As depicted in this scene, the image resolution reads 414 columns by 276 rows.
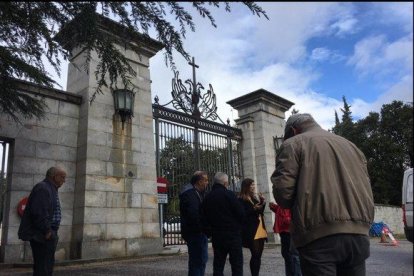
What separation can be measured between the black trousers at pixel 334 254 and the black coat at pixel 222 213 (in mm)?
2271

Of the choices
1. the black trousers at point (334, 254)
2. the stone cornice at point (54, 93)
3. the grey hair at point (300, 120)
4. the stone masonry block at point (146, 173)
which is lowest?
the black trousers at point (334, 254)

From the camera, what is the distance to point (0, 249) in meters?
7.26

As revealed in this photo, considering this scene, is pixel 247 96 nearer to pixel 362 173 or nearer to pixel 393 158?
pixel 362 173

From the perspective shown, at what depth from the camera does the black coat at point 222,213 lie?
4.85m

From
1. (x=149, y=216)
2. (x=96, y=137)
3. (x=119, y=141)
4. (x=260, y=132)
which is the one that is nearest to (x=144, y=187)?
(x=149, y=216)

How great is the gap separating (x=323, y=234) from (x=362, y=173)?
1.86 feet

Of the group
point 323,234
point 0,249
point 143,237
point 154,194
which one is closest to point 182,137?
point 154,194

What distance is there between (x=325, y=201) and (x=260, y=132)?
1090 centimetres

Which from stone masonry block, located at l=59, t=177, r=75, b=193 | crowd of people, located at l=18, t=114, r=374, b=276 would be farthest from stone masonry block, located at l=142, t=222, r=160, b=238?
crowd of people, located at l=18, t=114, r=374, b=276

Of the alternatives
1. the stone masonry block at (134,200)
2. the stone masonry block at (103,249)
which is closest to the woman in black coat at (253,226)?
the stone masonry block at (103,249)

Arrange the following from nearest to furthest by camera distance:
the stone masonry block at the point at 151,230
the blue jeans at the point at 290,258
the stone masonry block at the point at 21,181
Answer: the blue jeans at the point at 290,258 < the stone masonry block at the point at 21,181 < the stone masonry block at the point at 151,230

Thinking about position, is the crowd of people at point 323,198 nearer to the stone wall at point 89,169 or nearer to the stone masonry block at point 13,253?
the stone wall at point 89,169

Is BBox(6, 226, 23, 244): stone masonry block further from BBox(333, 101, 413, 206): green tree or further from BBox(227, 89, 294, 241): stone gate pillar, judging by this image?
BBox(333, 101, 413, 206): green tree

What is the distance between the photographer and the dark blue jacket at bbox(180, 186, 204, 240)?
5051mm
